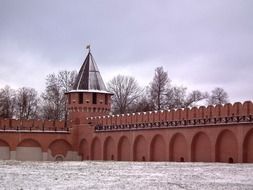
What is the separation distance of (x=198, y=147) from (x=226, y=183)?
17.1 m

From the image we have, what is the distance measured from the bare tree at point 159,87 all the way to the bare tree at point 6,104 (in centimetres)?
1609

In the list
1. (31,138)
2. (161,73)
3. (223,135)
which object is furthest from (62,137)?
(223,135)

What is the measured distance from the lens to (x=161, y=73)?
5675 cm

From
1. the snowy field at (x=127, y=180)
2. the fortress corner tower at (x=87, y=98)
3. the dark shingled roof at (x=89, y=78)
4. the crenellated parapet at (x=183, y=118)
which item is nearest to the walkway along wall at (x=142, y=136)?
the crenellated parapet at (x=183, y=118)

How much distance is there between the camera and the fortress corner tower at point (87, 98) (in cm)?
4744

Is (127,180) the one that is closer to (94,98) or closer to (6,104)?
(94,98)

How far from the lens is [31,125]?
45.8 metres

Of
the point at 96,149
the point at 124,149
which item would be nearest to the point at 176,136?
the point at 124,149

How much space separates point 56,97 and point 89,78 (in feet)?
36.7

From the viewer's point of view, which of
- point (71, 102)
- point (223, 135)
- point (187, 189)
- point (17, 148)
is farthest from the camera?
point (71, 102)

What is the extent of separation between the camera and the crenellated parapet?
97.5ft

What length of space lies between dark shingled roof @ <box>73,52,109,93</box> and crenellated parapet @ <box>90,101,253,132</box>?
4.20m

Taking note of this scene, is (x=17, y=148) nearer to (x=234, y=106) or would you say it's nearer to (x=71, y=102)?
(x=71, y=102)

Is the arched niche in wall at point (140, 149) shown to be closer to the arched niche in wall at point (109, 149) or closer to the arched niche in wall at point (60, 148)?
the arched niche in wall at point (109, 149)
